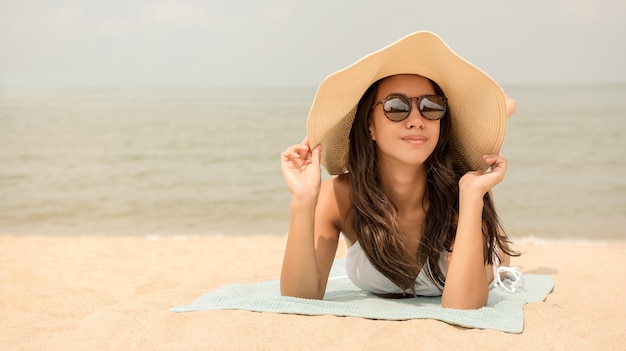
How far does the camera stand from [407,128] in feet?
12.4

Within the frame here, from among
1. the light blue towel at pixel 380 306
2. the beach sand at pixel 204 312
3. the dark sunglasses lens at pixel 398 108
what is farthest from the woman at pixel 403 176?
the beach sand at pixel 204 312

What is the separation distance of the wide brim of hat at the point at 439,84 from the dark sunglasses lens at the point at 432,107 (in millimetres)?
181

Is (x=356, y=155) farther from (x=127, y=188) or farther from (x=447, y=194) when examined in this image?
(x=127, y=188)

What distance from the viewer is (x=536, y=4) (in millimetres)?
61438

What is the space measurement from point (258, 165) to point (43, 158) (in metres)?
5.55

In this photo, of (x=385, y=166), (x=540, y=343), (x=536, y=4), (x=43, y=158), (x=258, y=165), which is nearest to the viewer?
(x=540, y=343)

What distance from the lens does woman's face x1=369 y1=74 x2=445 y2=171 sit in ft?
12.4

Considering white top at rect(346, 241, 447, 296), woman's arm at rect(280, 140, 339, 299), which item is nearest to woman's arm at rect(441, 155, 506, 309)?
white top at rect(346, 241, 447, 296)

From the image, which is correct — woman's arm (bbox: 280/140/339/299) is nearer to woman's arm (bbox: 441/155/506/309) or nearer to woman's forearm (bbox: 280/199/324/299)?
woman's forearm (bbox: 280/199/324/299)

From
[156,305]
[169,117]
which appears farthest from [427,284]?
[169,117]

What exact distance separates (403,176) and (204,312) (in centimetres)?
135

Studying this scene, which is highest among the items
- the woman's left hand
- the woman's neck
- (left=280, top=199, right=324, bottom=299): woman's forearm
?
the woman's left hand

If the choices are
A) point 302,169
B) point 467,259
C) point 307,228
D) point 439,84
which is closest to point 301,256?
point 307,228

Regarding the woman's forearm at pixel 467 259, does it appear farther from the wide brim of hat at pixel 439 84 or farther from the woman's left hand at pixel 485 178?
the wide brim of hat at pixel 439 84
